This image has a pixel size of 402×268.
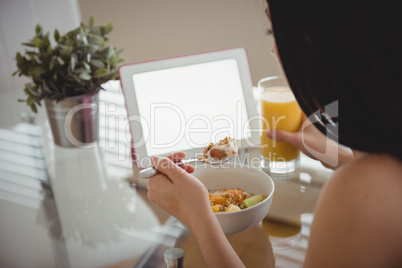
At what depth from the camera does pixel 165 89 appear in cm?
114

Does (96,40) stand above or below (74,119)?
above

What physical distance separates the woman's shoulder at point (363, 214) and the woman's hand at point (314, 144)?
44 cm

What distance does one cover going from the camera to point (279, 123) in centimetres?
108

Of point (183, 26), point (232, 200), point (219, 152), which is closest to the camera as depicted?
point (232, 200)

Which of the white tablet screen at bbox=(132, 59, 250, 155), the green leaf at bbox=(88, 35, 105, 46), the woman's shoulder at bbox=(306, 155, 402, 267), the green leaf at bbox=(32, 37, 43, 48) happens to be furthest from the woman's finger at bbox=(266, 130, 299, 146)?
the green leaf at bbox=(32, 37, 43, 48)

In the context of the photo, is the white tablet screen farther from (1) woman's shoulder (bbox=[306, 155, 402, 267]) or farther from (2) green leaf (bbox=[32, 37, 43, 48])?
(1) woman's shoulder (bbox=[306, 155, 402, 267])

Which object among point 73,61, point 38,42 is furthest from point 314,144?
point 38,42

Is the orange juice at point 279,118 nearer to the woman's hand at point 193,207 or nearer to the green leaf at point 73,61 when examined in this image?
the woman's hand at point 193,207

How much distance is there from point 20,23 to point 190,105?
1.13m

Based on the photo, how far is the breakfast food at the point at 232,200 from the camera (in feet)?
2.75

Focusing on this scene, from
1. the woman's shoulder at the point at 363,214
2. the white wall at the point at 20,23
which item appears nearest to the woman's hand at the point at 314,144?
the woman's shoulder at the point at 363,214

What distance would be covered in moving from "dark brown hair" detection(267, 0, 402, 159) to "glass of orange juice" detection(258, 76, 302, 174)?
1.25 feet

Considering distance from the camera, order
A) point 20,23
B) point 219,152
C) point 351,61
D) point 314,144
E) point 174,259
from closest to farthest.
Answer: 1. point 351,61
2. point 174,259
3. point 219,152
4. point 314,144
5. point 20,23

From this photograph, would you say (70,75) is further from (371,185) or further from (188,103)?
(371,185)
